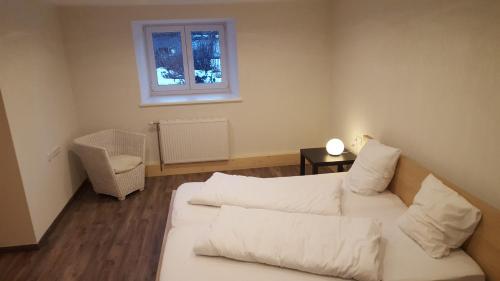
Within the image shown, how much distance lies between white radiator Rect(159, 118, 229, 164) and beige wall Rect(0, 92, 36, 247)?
177 centimetres

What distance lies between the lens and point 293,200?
2453mm

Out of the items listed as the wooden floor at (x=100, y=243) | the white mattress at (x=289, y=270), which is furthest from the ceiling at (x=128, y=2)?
the white mattress at (x=289, y=270)

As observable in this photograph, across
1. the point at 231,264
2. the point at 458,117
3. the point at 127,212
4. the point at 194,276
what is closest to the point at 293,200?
the point at 231,264

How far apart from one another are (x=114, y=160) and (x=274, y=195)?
86.1 inches

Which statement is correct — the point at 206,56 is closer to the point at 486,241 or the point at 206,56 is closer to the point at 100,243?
the point at 100,243

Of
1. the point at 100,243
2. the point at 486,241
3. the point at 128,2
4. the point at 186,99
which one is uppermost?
the point at 128,2

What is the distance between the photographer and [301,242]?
74.4 inches

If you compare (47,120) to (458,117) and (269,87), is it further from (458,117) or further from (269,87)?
(458,117)

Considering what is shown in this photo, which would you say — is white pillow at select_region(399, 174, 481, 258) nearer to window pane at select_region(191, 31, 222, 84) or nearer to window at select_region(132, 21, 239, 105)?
window at select_region(132, 21, 239, 105)

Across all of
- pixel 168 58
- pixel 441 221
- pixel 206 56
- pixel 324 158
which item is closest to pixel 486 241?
pixel 441 221

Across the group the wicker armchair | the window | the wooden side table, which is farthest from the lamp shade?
the wicker armchair

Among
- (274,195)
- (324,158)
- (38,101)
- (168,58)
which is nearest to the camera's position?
(274,195)

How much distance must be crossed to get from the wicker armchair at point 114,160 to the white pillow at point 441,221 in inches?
112

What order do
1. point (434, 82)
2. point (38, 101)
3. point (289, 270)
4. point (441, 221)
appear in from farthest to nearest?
1. point (38, 101)
2. point (434, 82)
3. point (441, 221)
4. point (289, 270)
